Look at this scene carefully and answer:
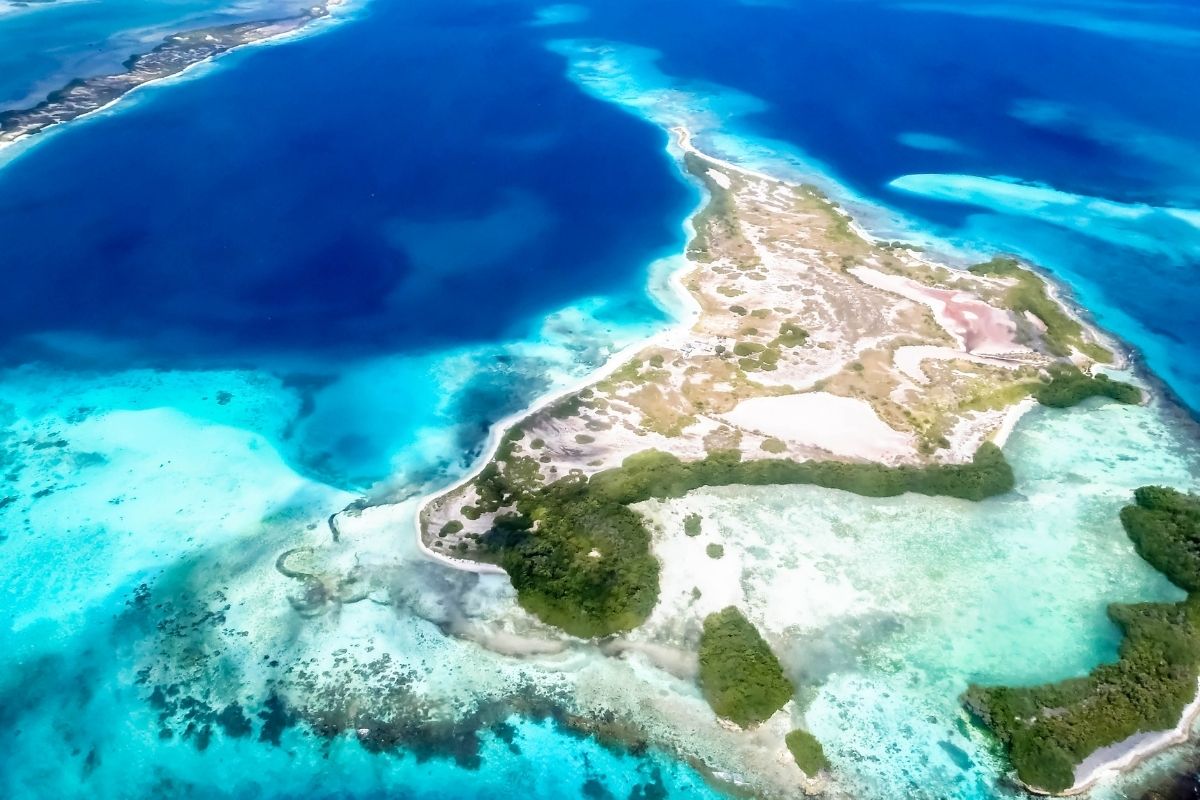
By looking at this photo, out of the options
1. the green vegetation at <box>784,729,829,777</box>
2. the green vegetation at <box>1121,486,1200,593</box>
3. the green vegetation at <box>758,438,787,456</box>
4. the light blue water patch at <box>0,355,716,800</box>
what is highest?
the green vegetation at <box>1121,486,1200,593</box>

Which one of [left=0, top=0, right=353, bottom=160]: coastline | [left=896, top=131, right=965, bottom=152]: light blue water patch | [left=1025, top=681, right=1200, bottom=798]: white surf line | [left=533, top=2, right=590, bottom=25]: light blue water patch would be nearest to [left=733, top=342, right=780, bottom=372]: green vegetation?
[left=1025, top=681, right=1200, bottom=798]: white surf line

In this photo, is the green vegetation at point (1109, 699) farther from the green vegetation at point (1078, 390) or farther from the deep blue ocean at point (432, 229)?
the green vegetation at point (1078, 390)

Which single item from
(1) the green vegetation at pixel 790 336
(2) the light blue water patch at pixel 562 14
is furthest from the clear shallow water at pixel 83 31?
(1) the green vegetation at pixel 790 336

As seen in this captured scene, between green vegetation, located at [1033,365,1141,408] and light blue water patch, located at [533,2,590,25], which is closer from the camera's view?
green vegetation, located at [1033,365,1141,408]

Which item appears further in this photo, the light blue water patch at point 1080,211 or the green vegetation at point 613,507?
the light blue water patch at point 1080,211

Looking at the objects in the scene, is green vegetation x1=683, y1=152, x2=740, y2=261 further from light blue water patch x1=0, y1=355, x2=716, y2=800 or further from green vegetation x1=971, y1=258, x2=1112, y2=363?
light blue water patch x1=0, y1=355, x2=716, y2=800

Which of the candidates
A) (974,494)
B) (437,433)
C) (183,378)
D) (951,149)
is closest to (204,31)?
(183,378)
